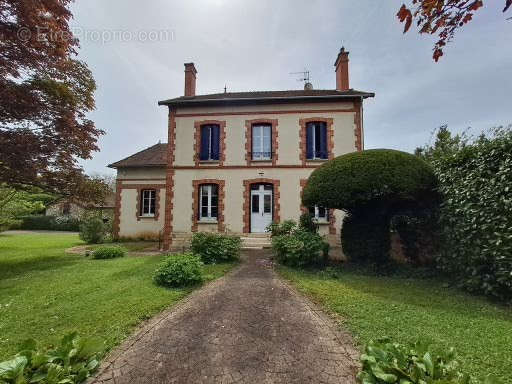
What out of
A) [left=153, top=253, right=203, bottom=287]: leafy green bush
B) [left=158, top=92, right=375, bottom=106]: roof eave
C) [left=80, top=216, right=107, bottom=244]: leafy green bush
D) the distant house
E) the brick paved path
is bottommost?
the brick paved path

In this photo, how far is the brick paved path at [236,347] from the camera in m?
2.74

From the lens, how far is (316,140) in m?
11.9

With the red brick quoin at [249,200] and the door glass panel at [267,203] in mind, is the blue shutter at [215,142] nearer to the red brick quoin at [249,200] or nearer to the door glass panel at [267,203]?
the red brick quoin at [249,200]

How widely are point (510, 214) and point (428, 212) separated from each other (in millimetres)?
2263

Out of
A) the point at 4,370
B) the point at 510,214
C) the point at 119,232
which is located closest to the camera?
the point at 4,370

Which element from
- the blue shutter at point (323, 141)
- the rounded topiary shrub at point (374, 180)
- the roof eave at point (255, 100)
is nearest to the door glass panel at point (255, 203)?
the blue shutter at point (323, 141)

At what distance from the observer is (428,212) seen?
22.3 feet

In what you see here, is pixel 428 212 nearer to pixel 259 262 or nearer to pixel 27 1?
pixel 259 262

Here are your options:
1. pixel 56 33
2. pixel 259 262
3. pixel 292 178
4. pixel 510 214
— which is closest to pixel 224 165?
pixel 292 178

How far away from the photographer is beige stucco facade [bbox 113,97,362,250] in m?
11.5

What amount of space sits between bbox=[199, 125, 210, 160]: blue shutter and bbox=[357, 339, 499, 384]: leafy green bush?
10.7 meters

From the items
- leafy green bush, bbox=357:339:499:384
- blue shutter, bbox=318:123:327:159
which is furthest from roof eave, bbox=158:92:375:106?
leafy green bush, bbox=357:339:499:384

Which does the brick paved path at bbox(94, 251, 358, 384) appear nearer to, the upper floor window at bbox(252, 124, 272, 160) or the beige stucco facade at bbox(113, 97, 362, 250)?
the beige stucco facade at bbox(113, 97, 362, 250)

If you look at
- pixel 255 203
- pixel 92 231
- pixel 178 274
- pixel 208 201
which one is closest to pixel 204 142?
pixel 208 201
